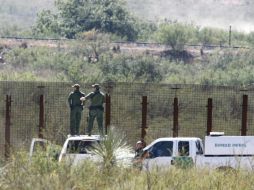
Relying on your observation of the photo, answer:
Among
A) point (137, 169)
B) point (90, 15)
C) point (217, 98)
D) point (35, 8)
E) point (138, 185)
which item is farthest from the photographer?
point (35, 8)

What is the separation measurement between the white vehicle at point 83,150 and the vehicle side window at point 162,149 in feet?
4.48

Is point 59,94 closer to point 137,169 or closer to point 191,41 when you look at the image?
point 137,169

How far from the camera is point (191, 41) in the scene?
74.8m

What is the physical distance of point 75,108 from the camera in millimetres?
24828

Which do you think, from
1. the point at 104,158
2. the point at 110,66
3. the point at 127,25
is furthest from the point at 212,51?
the point at 104,158

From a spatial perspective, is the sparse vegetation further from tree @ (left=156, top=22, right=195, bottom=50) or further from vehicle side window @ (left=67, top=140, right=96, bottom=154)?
tree @ (left=156, top=22, right=195, bottom=50)

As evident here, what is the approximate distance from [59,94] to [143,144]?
26.2ft

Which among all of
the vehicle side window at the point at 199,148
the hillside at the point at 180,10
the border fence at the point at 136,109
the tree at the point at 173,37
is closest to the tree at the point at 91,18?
the tree at the point at 173,37

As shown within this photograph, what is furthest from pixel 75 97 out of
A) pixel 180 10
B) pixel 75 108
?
pixel 180 10

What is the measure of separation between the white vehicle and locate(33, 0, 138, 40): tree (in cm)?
4912

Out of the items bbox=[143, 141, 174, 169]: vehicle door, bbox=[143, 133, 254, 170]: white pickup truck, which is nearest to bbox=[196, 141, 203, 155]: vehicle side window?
bbox=[143, 133, 254, 170]: white pickup truck

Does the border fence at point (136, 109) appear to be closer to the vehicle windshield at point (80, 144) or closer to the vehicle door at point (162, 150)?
the vehicle door at point (162, 150)

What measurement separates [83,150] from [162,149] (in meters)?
2.16

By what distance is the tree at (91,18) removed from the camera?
73250mm
